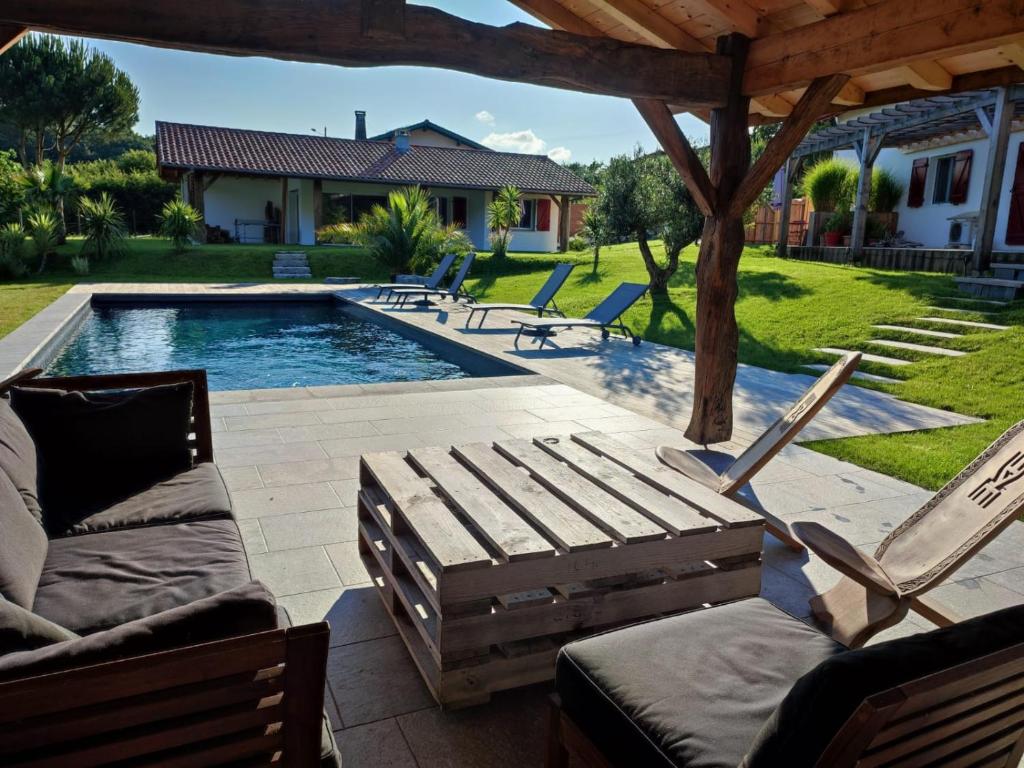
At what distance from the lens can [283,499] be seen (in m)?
4.03

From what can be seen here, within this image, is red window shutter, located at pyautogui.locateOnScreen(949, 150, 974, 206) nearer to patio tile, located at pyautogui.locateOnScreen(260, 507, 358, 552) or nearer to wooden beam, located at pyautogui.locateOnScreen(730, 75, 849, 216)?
wooden beam, located at pyautogui.locateOnScreen(730, 75, 849, 216)

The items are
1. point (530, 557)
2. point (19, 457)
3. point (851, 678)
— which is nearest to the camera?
point (851, 678)

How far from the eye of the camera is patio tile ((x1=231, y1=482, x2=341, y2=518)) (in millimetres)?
3865

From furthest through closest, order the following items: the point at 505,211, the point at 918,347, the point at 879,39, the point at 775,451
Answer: the point at 505,211 < the point at 918,347 < the point at 879,39 < the point at 775,451

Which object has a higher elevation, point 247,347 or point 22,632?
point 22,632

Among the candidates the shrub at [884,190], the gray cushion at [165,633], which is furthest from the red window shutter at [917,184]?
the gray cushion at [165,633]

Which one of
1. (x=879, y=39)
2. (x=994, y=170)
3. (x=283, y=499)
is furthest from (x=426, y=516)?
(x=994, y=170)

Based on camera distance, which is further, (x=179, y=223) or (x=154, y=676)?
(x=179, y=223)

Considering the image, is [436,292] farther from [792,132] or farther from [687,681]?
→ [687,681]

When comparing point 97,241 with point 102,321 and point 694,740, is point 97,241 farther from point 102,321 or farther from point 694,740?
point 694,740

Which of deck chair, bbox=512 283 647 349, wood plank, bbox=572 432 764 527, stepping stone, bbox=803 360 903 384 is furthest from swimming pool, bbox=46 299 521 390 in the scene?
wood plank, bbox=572 432 764 527

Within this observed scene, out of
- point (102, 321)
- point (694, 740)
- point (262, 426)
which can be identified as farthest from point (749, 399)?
point (102, 321)

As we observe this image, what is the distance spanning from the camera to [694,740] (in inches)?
59.4

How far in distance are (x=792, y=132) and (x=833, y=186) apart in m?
14.1
